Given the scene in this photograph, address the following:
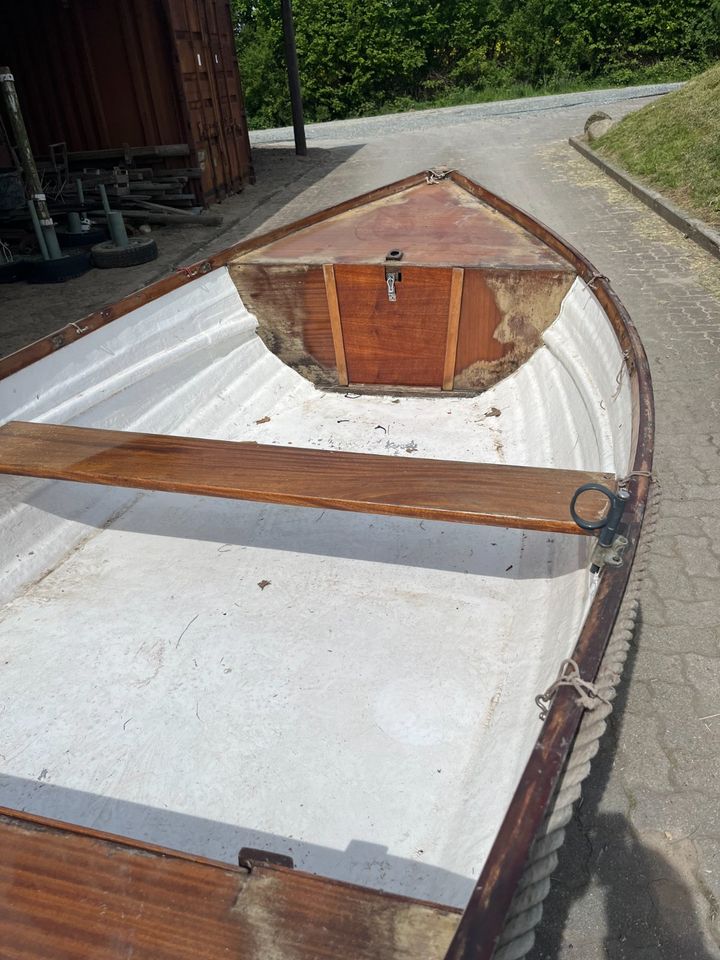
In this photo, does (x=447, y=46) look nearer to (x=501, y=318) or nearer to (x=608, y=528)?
(x=501, y=318)

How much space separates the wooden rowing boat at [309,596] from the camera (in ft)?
3.98

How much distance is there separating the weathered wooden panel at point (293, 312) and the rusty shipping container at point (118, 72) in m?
6.38

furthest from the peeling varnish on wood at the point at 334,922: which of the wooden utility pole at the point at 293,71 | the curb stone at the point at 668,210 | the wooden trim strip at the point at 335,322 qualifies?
the wooden utility pole at the point at 293,71

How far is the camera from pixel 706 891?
185 centimetres

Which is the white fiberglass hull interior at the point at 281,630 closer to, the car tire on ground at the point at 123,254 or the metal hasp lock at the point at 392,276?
the metal hasp lock at the point at 392,276

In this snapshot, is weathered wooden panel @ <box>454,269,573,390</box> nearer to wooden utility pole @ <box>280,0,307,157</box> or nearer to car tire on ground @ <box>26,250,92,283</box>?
car tire on ground @ <box>26,250,92,283</box>

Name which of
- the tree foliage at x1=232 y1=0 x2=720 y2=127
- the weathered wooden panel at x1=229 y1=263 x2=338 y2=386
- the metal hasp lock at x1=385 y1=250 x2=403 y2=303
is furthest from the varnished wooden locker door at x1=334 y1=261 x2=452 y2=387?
the tree foliage at x1=232 y1=0 x2=720 y2=127

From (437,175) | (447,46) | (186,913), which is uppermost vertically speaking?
(447,46)

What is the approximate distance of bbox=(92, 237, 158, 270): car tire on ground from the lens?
25.2 feet

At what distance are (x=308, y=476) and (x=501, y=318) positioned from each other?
1994mm

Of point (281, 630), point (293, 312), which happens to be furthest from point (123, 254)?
point (281, 630)

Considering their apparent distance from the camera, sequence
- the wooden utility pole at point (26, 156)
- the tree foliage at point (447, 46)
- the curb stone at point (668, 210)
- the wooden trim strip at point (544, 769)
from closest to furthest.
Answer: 1. the wooden trim strip at point (544, 769)
2. the wooden utility pole at point (26, 156)
3. the curb stone at point (668, 210)
4. the tree foliage at point (447, 46)

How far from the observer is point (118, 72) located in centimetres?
877

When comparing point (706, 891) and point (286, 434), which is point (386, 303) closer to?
point (286, 434)
